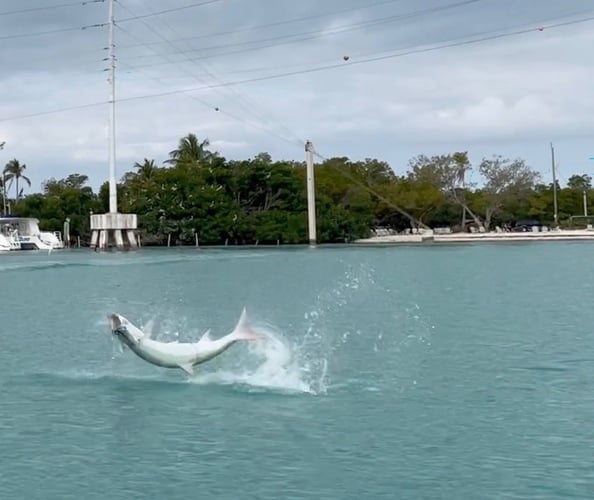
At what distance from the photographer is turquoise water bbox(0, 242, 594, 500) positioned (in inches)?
475

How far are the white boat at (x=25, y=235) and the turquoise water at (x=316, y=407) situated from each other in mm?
76310

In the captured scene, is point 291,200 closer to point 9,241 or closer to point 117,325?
point 9,241

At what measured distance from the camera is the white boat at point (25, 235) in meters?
107

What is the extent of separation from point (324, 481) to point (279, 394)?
4.86m

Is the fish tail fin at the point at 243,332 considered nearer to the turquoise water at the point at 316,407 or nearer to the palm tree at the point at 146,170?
the turquoise water at the point at 316,407

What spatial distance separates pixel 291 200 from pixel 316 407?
97.6 meters

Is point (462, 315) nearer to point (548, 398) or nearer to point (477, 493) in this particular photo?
point (548, 398)

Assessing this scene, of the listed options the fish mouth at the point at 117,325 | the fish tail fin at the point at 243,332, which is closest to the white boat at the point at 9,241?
the fish mouth at the point at 117,325

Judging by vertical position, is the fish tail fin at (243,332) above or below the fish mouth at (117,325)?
below

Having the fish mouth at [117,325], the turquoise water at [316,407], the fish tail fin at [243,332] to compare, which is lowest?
the turquoise water at [316,407]

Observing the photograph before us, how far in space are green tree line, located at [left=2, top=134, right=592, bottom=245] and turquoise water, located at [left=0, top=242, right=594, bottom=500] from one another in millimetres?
76560

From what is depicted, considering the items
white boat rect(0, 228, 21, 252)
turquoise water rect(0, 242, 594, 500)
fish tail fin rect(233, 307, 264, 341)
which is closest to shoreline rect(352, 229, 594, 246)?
white boat rect(0, 228, 21, 252)

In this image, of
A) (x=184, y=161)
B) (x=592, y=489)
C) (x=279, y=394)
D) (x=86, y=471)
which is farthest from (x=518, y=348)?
(x=184, y=161)

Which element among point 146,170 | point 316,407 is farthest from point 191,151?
point 316,407
